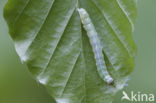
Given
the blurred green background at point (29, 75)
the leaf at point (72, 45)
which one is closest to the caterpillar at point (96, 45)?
the leaf at point (72, 45)

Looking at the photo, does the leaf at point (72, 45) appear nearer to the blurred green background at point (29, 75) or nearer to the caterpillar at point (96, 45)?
the caterpillar at point (96, 45)

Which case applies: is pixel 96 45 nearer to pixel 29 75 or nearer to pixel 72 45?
pixel 72 45

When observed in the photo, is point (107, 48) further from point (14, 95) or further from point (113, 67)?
point (14, 95)

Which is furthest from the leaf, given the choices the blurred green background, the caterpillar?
the blurred green background

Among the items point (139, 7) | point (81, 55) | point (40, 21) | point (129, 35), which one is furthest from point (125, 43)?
point (139, 7)

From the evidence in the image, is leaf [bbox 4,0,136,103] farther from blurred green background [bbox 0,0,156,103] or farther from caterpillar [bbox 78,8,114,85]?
blurred green background [bbox 0,0,156,103]

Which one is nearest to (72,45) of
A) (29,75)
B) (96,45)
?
(96,45)

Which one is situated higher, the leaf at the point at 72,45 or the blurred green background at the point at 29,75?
the leaf at the point at 72,45

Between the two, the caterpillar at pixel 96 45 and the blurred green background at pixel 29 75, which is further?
the blurred green background at pixel 29 75
